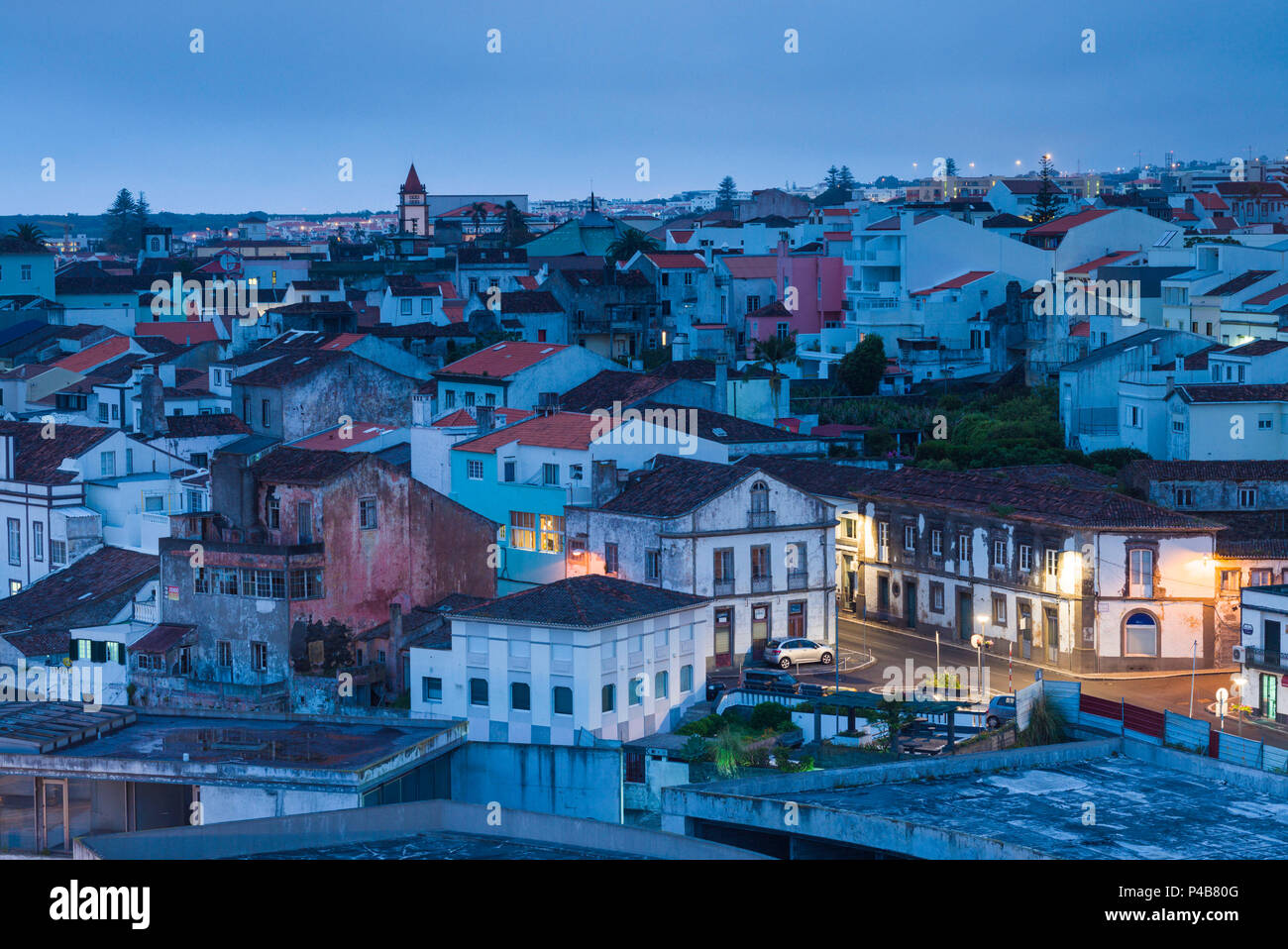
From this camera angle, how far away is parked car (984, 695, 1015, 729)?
1654 inches

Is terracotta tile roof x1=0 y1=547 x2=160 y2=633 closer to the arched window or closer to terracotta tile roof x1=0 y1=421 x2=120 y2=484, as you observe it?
terracotta tile roof x1=0 y1=421 x2=120 y2=484

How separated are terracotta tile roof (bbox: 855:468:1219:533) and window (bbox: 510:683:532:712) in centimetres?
1535

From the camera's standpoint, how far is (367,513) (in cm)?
5047

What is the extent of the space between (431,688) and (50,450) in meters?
19.8

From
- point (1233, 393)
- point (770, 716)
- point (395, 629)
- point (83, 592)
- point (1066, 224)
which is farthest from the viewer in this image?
point (1066, 224)

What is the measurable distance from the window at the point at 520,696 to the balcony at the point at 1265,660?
17.5 m

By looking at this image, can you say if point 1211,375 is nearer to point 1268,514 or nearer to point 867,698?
point 1268,514

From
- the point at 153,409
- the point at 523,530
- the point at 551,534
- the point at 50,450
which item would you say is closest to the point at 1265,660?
the point at 551,534

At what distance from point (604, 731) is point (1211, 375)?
95.4ft

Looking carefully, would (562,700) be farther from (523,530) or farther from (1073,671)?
(1073,671)

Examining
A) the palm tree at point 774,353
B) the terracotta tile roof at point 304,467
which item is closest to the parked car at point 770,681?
the terracotta tile roof at point 304,467

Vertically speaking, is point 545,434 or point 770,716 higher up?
point 545,434

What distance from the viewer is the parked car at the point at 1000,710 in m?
42.0

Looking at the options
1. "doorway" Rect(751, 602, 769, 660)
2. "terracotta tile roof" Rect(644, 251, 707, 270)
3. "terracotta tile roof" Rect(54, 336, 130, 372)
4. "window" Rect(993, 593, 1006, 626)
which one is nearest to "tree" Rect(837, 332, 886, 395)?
"window" Rect(993, 593, 1006, 626)
